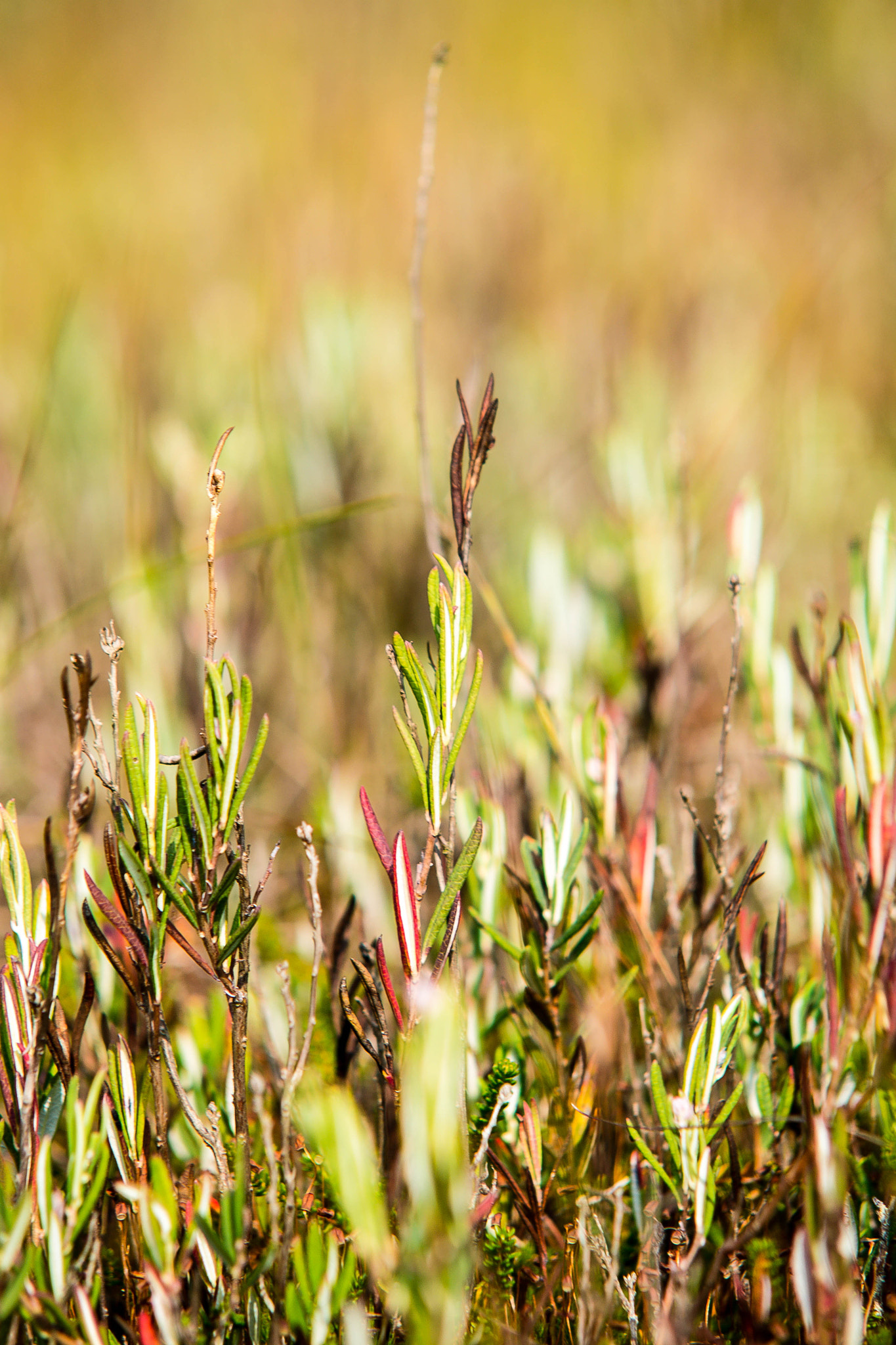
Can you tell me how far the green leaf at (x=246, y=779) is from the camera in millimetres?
649

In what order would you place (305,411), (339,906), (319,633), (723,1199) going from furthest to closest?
(305,411) → (319,633) → (339,906) → (723,1199)

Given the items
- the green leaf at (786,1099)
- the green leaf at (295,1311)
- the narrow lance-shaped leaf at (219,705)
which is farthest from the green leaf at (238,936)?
the green leaf at (786,1099)

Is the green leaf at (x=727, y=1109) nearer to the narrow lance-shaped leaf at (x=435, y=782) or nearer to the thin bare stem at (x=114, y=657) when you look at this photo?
the narrow lance-shaped leaf at (x=435, y=782)

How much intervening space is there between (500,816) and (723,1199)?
1.27 ft

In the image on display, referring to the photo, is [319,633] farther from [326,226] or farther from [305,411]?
[326,226]

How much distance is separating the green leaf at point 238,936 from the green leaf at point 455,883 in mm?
119

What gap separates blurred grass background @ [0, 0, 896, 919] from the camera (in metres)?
1.75

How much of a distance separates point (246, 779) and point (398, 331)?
201cm

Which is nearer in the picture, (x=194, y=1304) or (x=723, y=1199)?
(x=194, y=1304)

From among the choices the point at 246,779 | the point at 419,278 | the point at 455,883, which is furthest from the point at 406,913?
the point at 419,278

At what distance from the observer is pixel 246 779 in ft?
2.20

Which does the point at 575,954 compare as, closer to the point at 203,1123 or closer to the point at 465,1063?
the point at 465,1063

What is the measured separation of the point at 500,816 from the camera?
947mm

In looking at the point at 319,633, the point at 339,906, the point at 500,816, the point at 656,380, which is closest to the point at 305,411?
the point at 319,633
